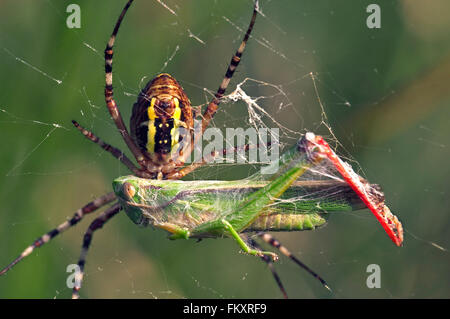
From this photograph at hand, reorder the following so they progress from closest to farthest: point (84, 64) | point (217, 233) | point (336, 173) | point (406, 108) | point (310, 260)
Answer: point (336, 173) < point (217, 233) < point (84, 64) < point (406, 108) < point (310, 260)

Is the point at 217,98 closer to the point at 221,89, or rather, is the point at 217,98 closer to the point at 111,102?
the point at 221,89

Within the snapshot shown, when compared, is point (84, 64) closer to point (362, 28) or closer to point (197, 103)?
point (197, 103)

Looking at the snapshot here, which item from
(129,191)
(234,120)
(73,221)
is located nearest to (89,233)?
(73,221)

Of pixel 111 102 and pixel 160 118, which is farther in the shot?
pixel 111 102

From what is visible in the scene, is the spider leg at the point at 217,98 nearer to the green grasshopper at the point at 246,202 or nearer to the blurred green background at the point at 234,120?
the blurred green background at the point at 234,120

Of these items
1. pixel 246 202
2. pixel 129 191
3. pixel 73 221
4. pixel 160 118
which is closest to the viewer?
pixel 246 202

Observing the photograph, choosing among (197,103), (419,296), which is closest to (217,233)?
(197,103)

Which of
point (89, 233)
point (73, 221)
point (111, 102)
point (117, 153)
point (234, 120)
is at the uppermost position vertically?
point (111, 102)
